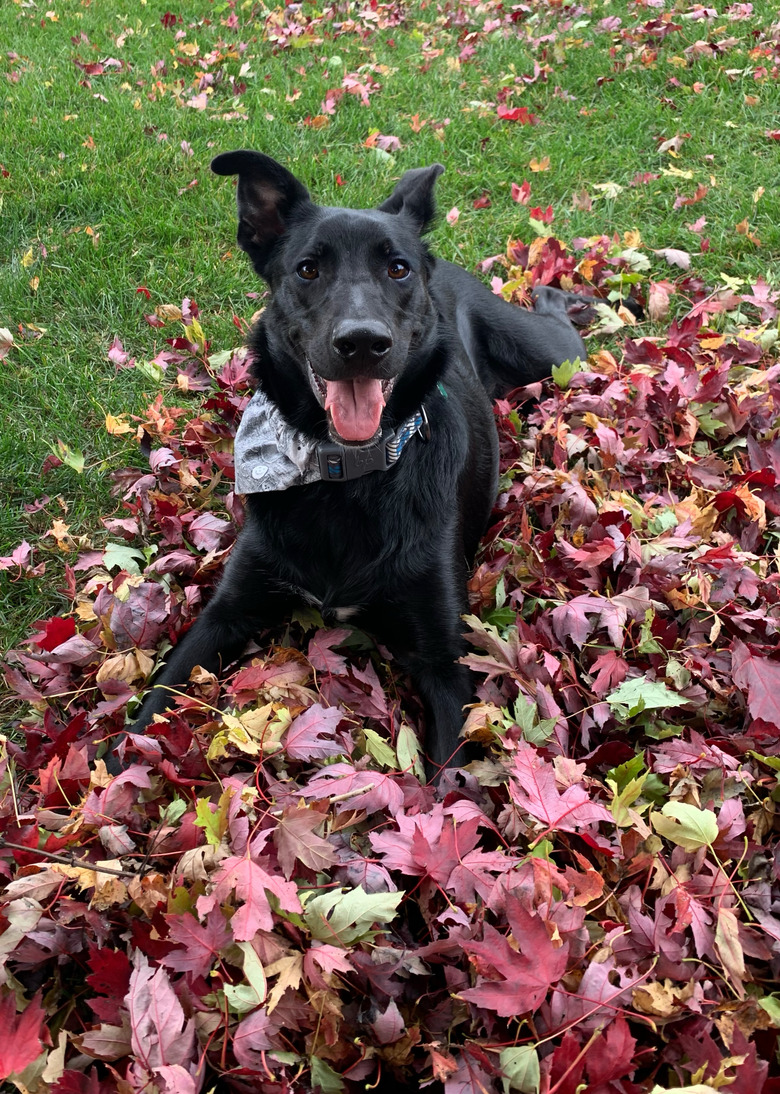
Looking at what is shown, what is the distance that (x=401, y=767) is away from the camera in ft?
7.01

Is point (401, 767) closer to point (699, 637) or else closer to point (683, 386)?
point (699, 637)

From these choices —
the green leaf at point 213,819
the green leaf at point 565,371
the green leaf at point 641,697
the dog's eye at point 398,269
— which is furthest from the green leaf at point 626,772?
the green leaf at point 565,371

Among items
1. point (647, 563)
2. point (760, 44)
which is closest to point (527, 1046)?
point (647, 563)

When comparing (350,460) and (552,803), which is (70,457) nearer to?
(350,460)

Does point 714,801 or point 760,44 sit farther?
point 760,44

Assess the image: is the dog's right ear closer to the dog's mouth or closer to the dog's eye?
the dog's eye

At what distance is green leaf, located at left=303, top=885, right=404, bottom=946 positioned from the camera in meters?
1.62

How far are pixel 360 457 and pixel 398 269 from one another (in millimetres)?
655

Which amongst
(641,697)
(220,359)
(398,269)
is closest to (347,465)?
(398,269)

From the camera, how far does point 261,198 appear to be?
265 cm

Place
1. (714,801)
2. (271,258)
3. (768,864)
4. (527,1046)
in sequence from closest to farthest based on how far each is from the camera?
1. (527,1046)
2. (768,864)
3. (714,801)
4. (271,258)

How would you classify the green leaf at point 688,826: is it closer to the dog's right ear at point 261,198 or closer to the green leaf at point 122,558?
the green leaf at point 122,558

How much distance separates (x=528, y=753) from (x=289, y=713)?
0.72 meters

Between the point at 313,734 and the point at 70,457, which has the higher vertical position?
the point at 70,457
